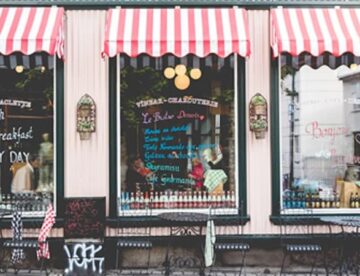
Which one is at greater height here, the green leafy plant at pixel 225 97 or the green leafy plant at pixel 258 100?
the green leafy plant at pixel 225 97

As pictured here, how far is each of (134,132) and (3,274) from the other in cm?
277

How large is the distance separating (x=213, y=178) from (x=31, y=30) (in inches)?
136

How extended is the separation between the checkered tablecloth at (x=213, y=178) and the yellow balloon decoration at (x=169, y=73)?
158 cm

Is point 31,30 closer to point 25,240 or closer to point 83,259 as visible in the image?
point 25,240

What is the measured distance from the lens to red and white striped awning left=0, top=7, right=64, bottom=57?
8.05 metres

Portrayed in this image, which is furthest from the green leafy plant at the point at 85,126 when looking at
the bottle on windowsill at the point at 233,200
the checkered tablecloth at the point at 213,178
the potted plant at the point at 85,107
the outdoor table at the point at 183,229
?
the bottle on windowsill at the point at 233,200

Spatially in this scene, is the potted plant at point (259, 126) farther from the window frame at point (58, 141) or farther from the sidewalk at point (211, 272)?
the window frame at point (58, 141)

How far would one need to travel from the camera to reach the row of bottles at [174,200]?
29.2 feet

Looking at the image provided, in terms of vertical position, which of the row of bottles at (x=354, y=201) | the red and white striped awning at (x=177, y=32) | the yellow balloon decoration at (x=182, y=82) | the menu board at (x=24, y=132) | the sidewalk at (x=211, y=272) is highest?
the red and white striped awning at (x=177, y=32)

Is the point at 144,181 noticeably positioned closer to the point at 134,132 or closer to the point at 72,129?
the point at 134,132

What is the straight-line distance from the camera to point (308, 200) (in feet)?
29.6

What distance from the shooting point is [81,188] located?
8.70 meters

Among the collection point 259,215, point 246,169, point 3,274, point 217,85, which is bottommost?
point 3,274

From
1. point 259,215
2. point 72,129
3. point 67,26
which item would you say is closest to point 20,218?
point 72,129
